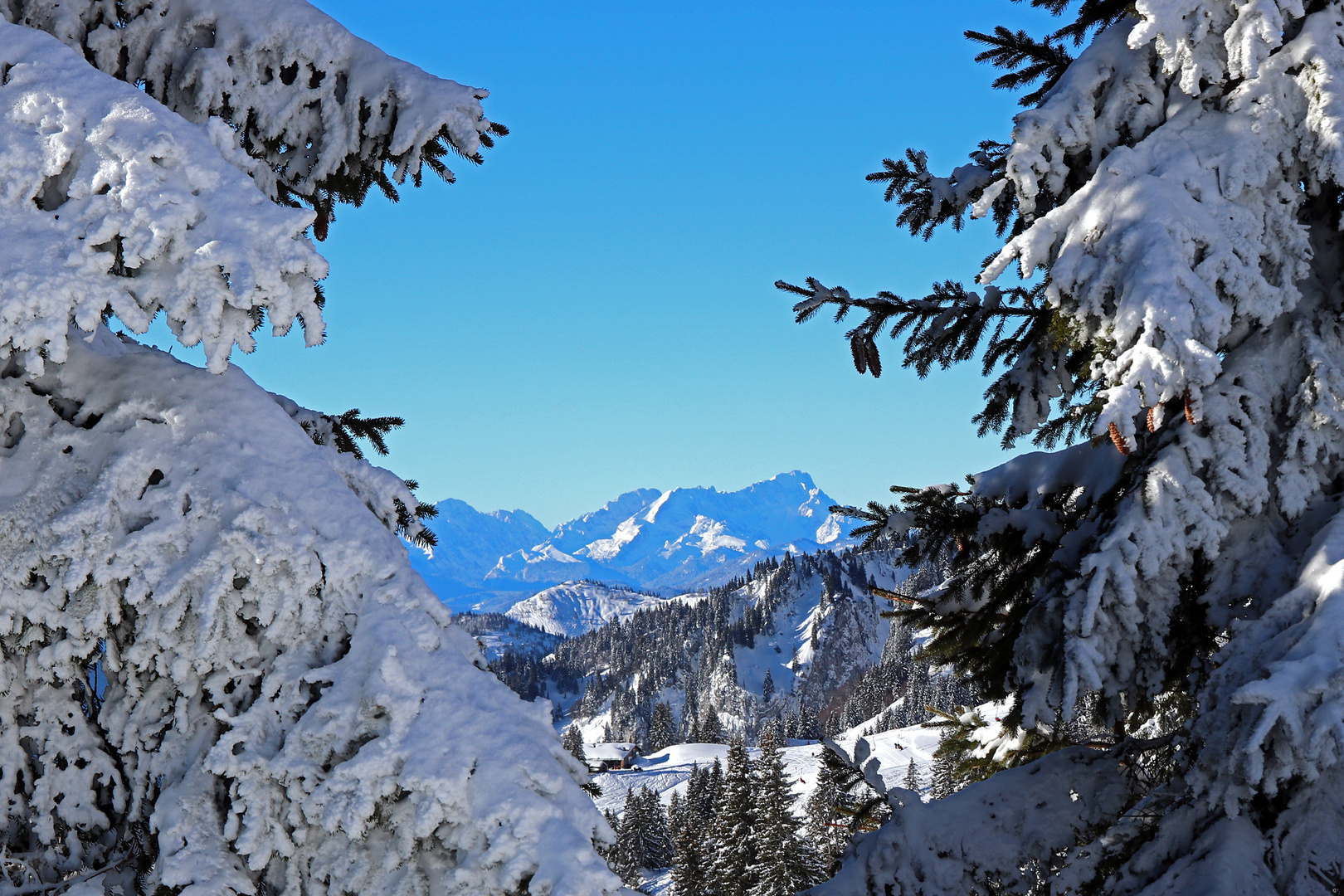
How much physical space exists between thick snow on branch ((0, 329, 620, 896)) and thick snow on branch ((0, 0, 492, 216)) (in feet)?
8.01

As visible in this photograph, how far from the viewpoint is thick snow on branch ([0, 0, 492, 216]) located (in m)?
4.76

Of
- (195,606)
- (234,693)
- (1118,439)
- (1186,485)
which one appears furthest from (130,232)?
(1186,485)

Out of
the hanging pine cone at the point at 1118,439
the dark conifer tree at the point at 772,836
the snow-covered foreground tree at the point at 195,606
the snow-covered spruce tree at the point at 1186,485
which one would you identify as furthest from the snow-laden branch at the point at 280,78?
the dark conifer tree at the point at 772,836

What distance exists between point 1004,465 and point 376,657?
483 cm

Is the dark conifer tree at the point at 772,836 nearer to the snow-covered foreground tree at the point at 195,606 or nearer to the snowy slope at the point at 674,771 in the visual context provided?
the snow-covered foreground tree at the point at 195,606

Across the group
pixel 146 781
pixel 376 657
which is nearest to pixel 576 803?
pixel 376 657

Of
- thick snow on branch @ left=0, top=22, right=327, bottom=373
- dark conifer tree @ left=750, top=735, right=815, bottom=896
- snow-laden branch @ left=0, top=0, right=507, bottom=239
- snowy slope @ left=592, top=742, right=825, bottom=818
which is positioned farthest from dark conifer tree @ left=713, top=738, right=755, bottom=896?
snowy slope @ left=592, top=742, right=825, bottom=818

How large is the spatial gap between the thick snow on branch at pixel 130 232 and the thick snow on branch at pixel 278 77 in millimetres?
2341

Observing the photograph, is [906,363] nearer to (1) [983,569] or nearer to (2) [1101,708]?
(1) [983,569]

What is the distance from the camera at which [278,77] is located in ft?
16.3

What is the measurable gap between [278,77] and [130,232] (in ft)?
9.52

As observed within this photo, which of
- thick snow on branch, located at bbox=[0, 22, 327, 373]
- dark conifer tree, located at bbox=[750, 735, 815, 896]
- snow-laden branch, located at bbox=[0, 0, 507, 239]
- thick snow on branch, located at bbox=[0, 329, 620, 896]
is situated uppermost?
snow-laden branch, located at bbox=[0, 0, 507, 239]

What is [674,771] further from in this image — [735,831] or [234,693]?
[234,693]

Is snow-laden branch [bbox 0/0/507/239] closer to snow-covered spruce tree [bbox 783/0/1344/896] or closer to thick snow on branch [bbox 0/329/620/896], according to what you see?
thick snow on branch [bbox 0/329/620/896]
